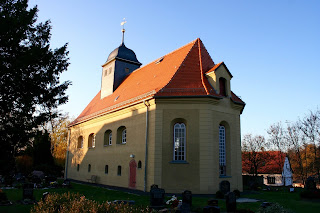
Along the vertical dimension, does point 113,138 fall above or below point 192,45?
below

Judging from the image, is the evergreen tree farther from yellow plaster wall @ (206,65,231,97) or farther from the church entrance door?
yellow plaster wall @ (206,65,231,97)

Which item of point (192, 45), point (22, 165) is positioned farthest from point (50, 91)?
point (22, 165)

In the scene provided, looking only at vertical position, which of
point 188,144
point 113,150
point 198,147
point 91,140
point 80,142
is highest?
point 91,140

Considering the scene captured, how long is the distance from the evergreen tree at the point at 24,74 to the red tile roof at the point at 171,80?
22.2 feet

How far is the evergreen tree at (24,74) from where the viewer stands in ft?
49.8

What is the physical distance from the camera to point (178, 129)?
19.6 m

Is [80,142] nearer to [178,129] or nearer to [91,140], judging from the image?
[91,140]

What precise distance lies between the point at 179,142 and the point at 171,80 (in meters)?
4.81

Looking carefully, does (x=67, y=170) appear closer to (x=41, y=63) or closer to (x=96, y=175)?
(x=96, y=175)

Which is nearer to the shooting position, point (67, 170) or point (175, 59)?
point (175, 59)

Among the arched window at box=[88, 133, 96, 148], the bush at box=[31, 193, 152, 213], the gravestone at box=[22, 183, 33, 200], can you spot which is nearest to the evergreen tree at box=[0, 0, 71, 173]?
the gravestone at box=[22, 183, 33, 200]

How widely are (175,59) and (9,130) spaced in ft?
47.1

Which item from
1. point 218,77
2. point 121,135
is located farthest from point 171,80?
point 121,135

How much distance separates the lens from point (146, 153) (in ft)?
64.3
